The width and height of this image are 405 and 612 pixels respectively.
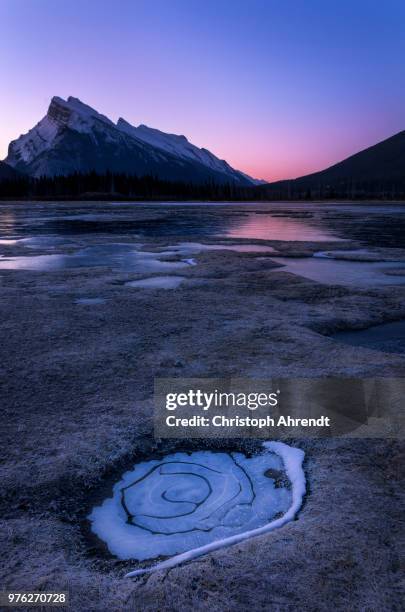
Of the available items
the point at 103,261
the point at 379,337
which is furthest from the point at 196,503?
the point at 103,261

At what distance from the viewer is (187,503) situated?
2.88 m

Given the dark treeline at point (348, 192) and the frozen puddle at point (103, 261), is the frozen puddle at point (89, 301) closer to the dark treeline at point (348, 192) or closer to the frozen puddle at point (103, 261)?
the frozen puddle at point (103, 261)

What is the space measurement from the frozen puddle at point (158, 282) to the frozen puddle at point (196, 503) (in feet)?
20.9

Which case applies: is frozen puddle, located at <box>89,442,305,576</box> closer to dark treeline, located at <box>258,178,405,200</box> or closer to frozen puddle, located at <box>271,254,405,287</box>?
frozen puddle, located at <box>271,254,405,287</box>

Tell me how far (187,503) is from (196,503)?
2.3 inches

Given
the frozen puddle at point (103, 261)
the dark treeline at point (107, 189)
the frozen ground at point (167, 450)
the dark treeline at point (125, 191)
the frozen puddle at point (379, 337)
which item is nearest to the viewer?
the frozen ground at point (167, 450)

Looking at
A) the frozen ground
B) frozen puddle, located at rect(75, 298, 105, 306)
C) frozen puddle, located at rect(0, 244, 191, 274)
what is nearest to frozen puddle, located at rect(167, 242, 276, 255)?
frozen puddle, located at rect(0, 244, 191, 274)

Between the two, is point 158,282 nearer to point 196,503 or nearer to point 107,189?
point 196,503

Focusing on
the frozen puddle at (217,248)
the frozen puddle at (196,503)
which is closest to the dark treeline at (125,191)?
the frozen puddle at (217,248)

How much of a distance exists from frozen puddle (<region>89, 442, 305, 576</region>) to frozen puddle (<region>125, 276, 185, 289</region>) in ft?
20.9

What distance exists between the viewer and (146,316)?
7020 mm

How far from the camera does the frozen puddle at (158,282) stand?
31.5 ft

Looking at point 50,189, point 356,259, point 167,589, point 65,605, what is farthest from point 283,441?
point 50,189

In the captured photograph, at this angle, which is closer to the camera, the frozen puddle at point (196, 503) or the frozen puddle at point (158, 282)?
the frozen puddle at point (196, 503)
